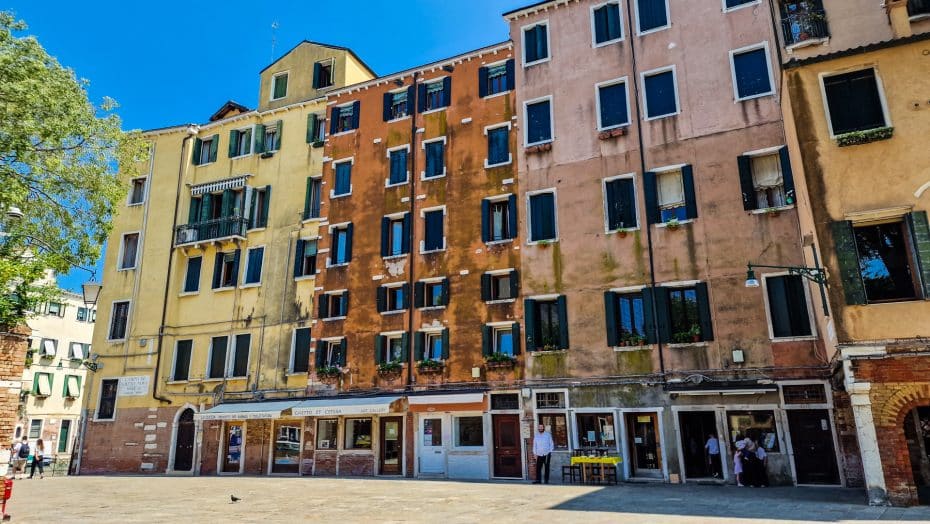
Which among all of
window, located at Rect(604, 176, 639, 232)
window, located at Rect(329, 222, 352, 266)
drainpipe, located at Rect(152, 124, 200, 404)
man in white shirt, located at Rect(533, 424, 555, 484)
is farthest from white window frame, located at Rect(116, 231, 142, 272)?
window, located at Rect(604, 176, 639, 232)

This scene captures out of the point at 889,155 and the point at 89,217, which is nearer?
the point at 889,155

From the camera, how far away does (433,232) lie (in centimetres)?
2561

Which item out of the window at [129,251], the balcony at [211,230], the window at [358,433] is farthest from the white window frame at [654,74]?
the window at [129,251]

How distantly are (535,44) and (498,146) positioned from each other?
433 cm

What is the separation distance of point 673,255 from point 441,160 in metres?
10.5

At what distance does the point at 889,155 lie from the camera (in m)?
14.1

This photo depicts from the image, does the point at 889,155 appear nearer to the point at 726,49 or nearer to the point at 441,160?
the point at 726,49

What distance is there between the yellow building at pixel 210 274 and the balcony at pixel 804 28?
764 inches

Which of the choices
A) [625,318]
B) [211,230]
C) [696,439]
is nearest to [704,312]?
[625,318]

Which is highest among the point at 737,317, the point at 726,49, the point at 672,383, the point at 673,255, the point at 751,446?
the point at 726,49

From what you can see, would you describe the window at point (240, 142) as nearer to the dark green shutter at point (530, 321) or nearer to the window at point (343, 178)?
the window at point (343, 178)

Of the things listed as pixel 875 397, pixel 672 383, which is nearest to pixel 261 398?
pixel 672 383

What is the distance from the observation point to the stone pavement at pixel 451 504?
1195 cm

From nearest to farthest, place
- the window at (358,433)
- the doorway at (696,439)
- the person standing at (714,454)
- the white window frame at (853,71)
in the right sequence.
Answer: the white window frame at (853,71) < the person standing at (714,454) < the doorway at (696,439) < the window at (358,433)
